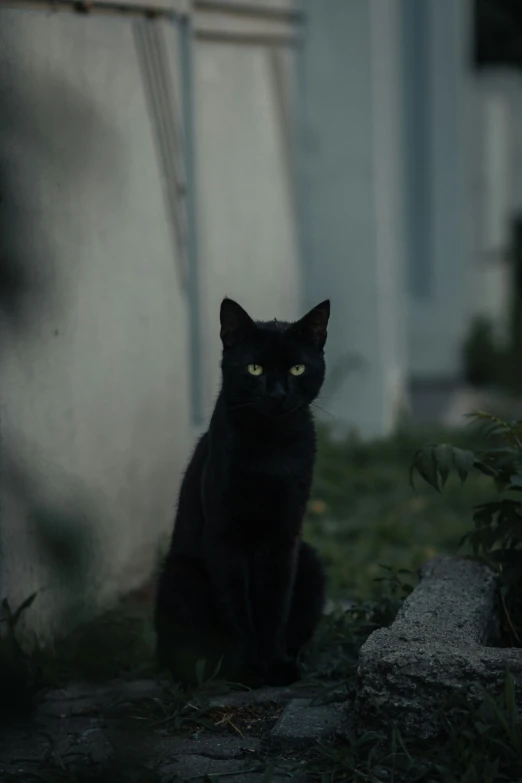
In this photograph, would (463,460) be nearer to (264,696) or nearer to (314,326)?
(314,326)

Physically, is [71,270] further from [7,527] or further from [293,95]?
[293,95]

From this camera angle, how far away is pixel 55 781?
7.67 feet

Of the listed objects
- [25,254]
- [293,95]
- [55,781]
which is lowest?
[55,781]

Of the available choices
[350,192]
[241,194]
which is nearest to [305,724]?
[241,194]

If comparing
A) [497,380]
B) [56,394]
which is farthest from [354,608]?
[497,380]

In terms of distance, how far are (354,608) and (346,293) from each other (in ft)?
12.9

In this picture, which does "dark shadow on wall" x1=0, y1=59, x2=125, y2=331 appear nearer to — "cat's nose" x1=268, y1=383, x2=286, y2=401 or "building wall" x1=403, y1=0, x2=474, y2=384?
"cat's nose" x1=268, y1=383, x2=286, y2=401

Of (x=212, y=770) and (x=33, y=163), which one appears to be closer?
(x=33, y=163)

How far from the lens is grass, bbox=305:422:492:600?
4.70 m

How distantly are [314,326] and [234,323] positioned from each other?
22 cm

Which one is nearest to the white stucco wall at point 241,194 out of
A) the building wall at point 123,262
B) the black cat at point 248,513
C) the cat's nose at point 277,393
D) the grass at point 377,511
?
the building wall at point 123,262

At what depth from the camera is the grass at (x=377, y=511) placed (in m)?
4.70

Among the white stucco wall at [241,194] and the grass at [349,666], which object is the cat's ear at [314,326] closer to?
the grass at [349,666]

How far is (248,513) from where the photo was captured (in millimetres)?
3018
